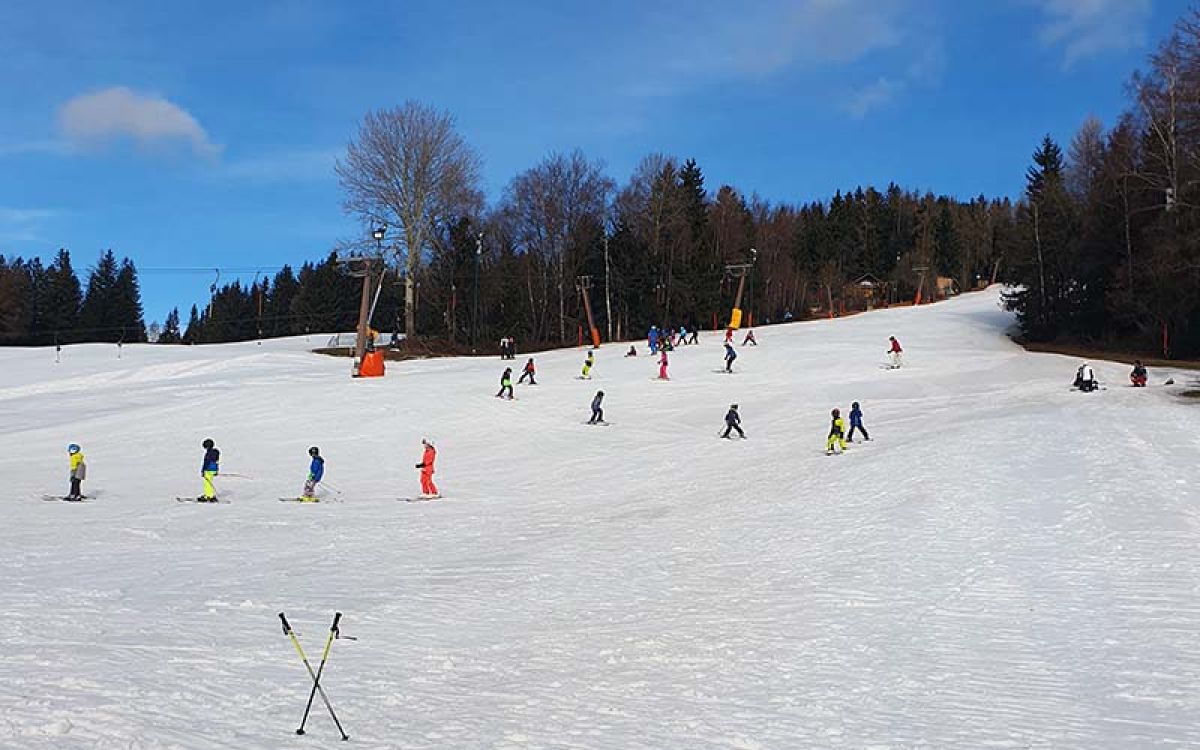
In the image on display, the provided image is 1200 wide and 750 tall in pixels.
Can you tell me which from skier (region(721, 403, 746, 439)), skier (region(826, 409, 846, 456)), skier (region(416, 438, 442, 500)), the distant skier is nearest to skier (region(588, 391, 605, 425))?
skier (region(721, 403, 746, 439))

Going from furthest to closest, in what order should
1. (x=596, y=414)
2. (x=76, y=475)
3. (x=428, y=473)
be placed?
1. (x=596, y=414)
2. (x=428, y=473)
3. (x=76, y=475)

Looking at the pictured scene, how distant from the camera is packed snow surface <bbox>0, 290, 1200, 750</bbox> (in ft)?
23.1

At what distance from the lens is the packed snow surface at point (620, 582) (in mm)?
7047

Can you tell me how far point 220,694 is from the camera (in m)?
7.23

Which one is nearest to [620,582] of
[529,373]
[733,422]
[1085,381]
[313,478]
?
[313,478]

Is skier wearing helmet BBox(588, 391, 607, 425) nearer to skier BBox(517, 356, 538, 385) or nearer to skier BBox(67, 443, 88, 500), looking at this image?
skier BBox(517, 356, 538, 385)

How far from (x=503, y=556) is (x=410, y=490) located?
25.0 feet

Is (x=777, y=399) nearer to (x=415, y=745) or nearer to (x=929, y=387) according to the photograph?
(x=929, y=387)

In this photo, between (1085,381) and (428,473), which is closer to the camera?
(428,473)

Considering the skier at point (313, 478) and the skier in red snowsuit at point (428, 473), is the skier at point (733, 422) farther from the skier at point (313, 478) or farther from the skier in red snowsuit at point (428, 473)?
the skier at point (313, 478)

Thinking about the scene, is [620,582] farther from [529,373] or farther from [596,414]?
[529,373]

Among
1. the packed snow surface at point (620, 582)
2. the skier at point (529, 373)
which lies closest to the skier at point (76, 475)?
the packed snow surface at point (620, 582)

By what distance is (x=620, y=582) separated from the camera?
12555mm

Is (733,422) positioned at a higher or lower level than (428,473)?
higher
